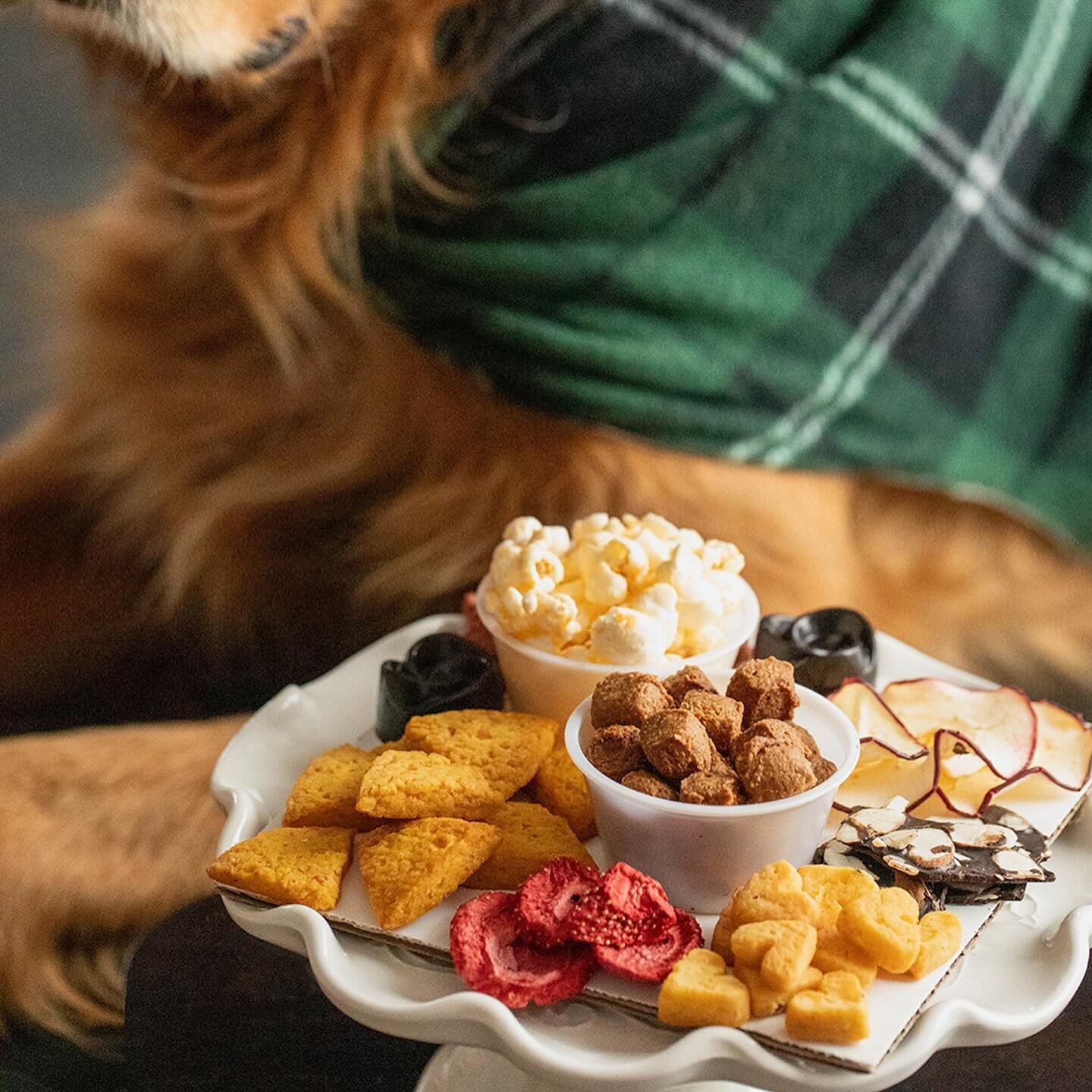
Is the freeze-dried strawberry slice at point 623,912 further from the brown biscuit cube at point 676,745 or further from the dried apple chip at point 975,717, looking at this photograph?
the dried apple chip at point 975,717

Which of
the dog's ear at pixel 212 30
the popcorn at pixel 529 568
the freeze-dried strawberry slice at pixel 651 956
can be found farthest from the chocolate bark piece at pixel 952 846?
the dog's ear at pixel 212 30

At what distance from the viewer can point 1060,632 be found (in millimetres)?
1417

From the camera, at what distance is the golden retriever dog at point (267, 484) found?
0.96 metres

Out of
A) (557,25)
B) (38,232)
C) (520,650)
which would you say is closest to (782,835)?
(520,650)

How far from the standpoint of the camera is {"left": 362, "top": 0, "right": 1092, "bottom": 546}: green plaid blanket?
1091mm

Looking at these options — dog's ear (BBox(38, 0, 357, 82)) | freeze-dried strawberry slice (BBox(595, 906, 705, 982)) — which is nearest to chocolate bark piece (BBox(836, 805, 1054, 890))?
freeze-dried strawberry slice (BBox(595, 906, 705, 982))

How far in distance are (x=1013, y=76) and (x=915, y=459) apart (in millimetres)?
364

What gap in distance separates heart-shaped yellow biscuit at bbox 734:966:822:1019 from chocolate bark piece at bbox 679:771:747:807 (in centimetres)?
9

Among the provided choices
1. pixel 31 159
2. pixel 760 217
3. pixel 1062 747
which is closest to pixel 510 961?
pixel 1062 747

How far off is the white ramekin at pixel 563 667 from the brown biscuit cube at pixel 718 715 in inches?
2.1

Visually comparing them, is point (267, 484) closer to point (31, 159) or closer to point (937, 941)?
point (937, 941)

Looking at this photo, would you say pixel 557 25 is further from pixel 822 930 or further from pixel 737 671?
pixel 822 930

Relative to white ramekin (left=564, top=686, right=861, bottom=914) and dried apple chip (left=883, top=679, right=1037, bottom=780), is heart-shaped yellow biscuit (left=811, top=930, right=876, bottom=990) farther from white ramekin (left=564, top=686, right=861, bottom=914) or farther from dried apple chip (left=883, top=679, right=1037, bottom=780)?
dried apple chip (left=883, top=679, right=1037, bottom=780)

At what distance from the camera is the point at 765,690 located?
694 mm
